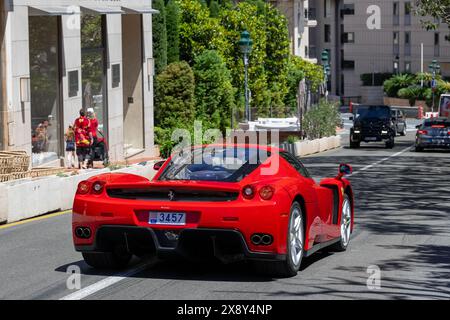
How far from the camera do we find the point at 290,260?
A: 10852mm

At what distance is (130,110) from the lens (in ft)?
130

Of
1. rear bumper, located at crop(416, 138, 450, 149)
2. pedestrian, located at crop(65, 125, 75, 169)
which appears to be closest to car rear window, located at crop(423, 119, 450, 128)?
rear bumper, located at crop(416, 138, 450, 149)

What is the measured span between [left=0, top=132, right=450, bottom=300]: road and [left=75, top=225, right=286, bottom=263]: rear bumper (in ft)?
0.89

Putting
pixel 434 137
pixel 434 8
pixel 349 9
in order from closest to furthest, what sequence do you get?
pixel 434 8, pixel 434 137, pixel 349 9

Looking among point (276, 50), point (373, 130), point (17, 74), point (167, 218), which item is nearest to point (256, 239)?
point (167, 218)

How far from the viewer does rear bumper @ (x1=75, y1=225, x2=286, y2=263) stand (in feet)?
34.4

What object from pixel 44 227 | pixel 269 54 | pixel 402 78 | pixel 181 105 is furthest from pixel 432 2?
pixel 402 78

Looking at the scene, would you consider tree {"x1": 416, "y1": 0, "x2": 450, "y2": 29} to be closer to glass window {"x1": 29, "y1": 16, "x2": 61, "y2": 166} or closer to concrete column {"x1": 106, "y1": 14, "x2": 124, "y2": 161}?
concrete column {"x1": 106, "y1": 14, "x2": 124, "y2": 161}

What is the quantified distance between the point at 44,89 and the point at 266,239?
20863 millimetres

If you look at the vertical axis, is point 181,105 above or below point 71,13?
below

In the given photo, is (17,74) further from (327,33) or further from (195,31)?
(327,33)

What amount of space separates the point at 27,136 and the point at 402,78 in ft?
→ 278

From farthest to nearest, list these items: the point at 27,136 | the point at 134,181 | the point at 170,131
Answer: the point at 170,131
the point at 27,136
the point at 134,181
